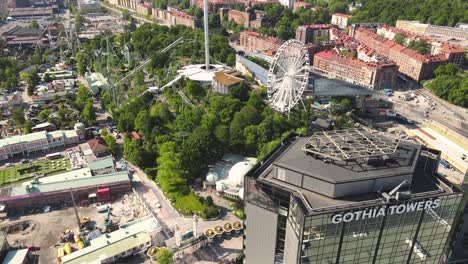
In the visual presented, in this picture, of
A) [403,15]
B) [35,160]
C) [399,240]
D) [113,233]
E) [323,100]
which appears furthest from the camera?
[403,15]

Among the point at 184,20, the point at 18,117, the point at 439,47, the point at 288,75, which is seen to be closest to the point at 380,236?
the point at 288,75

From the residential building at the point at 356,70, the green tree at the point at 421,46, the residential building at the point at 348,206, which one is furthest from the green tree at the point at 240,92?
the green tree at the point at 421,46

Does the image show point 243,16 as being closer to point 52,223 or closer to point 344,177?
point 52,223

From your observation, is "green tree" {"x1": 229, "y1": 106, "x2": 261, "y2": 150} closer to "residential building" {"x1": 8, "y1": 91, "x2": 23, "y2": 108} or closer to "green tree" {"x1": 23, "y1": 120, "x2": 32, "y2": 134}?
"green tree" {"x1": 23, "y1": 120, "x2": 32, "y2": 134}

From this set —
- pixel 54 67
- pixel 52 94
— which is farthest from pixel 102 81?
pixel 54 67

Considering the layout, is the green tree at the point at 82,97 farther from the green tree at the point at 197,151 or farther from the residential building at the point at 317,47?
the residential building at the point at 317,47

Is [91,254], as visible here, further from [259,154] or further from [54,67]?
[54,67]
